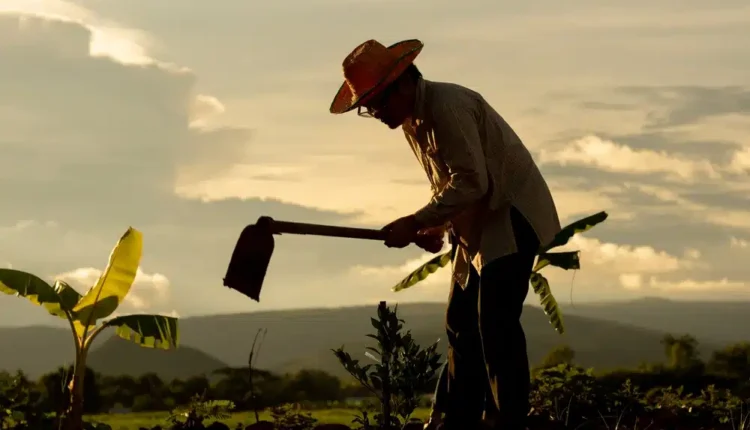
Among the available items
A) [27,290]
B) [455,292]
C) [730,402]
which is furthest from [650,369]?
[27,290]

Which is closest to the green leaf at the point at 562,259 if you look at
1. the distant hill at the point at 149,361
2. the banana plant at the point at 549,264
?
the banana plant at the point at 549,264

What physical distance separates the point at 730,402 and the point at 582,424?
154 centimetres

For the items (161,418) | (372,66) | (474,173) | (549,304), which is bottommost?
(161,418)

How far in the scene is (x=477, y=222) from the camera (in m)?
5.74

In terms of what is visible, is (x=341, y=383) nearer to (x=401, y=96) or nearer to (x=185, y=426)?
(x=185, y=426)

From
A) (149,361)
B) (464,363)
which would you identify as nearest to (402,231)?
(464,363)

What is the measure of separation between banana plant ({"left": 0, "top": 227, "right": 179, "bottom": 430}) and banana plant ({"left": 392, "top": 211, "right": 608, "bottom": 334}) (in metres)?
3.00

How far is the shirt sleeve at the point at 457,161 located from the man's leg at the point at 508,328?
0.34 meters

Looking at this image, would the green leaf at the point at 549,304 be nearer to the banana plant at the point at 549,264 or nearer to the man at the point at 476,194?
the banana plant at the point at 549,264

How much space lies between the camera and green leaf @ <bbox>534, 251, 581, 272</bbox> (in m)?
9.01

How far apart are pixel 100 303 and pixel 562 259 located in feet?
12.9

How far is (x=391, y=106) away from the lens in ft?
18.0

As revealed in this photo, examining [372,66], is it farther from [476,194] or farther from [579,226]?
[579,226]

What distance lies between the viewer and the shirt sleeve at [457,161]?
5.45 meters
